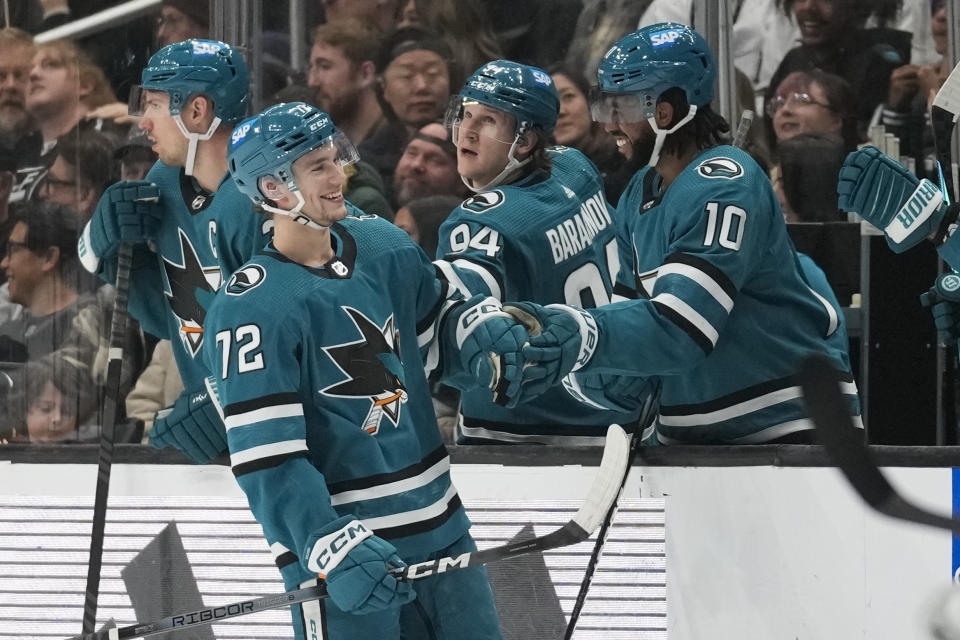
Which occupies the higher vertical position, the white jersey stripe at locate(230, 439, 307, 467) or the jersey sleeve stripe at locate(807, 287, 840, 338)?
the jersey sleeve stripe at locate(807, 287, 840, 338)

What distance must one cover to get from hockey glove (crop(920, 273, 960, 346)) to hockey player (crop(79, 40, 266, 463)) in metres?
1.52

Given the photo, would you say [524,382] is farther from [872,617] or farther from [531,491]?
[872,617]

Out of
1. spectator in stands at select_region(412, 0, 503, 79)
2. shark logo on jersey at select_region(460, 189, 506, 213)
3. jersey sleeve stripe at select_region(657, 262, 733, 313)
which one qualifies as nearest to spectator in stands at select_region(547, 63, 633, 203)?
spectator in stands at select_region(412, 0, 503, 79)

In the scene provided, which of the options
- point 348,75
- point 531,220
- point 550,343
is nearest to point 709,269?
point 550,343

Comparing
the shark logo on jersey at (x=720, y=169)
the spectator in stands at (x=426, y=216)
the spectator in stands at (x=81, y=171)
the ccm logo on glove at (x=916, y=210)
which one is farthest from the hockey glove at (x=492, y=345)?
the spectator in stands at (x=81, y=171)

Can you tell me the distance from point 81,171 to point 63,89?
25cm

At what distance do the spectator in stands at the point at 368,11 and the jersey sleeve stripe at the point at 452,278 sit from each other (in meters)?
1.51

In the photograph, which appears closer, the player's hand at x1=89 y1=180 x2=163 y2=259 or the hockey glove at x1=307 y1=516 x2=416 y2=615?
the hockey glove at x1=307 y1=516 x2=416 y2=615

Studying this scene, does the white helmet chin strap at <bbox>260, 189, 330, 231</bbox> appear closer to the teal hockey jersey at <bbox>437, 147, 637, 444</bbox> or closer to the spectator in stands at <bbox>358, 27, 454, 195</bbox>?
the teal hockey jersey at <bbox>437, 147, 637, 444</bbox>

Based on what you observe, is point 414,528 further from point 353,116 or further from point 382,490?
point 353,116

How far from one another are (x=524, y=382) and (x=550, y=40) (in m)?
1.68

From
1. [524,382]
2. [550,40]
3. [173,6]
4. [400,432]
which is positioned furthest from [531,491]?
[173,6]

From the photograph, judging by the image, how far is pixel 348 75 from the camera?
4.17 metres

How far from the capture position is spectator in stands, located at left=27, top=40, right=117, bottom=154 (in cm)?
418
